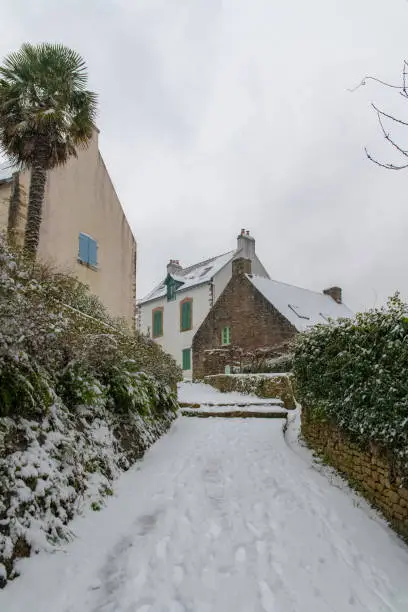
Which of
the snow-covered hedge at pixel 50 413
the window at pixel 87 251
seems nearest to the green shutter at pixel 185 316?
the window at pixel 87 251

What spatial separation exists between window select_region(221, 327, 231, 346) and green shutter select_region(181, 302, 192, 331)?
3806 mm

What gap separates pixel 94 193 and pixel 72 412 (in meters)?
11.1

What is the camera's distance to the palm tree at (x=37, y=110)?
9.09 m

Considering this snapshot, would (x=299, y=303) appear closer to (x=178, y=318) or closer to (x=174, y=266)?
(x=178, y=318)

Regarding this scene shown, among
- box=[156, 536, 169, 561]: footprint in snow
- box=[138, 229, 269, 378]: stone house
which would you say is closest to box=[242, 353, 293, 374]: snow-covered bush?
box=[138, 229, 269, 378]: stone house

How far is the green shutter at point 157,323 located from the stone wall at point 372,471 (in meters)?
20.1

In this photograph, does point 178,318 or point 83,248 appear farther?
point 178,318

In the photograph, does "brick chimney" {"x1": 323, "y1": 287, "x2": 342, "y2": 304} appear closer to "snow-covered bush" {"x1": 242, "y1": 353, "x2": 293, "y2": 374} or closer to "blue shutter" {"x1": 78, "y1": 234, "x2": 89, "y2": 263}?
"snow-covered bush" {"x1": 242, "y1": 353, "x2": 293, "y2": 374}

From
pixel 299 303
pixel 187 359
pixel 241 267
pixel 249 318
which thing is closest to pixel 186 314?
pixel 187 359

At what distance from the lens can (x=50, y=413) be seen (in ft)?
12.4

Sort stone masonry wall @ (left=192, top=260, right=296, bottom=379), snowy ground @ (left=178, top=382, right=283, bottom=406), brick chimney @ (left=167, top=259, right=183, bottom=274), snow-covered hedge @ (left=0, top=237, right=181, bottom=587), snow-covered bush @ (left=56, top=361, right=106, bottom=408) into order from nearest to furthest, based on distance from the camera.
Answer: snow-covered hedge @ (left=0, top=237, right=181, bottom=587), snow-covered bush @ (left=56, top=361, right=106, bottom=408), snowy ground @ (left=178, top=382, right=283, bottom=406), stone masonry wall @ (left=192, top=260, right=296, bottom=379), brick chimney @ (left=167, top=259, right=183, bottom=274)

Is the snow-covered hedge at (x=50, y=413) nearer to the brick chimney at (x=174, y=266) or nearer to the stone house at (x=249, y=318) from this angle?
the stone house at (x=249, y=318)

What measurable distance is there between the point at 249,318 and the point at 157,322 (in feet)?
29.2

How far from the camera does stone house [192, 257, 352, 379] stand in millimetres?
18062
